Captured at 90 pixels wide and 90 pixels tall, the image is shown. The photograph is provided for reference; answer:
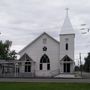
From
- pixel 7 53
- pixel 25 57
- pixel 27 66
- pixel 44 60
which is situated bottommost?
pixel 27 66

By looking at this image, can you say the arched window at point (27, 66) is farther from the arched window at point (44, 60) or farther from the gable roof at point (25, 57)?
the arched window at point (44, 60)

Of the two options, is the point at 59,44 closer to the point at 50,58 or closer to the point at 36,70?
the point at 50,58

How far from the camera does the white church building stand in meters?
56.2

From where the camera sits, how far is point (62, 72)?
55.0m

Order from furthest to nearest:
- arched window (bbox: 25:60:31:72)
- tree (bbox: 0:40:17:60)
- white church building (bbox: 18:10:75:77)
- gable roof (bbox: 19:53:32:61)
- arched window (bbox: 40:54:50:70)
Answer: tree (bbox: 0:40:17:60) → gable roof (bbox: 19:53:32:61) → arched window (bbox: 25:60:31:72) → arched window (bbox: 40:54:50:70) → white church building (bbox: 18:10:75:77)

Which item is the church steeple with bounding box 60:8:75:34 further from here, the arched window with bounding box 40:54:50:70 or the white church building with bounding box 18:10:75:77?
the arched window with bounding box 40:54:50:70

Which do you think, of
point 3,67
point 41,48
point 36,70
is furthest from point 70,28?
point 3,67

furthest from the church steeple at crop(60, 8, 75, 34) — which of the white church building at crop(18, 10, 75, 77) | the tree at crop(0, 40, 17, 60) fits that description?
the tree at crop(0, 40, 17, 60)

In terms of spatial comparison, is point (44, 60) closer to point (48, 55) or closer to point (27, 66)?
point (48, 55)

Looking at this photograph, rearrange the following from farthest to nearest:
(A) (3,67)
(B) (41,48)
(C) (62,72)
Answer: (A) (3,67), (B) (41,48), (C) (62,72)

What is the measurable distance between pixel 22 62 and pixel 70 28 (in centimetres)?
1186

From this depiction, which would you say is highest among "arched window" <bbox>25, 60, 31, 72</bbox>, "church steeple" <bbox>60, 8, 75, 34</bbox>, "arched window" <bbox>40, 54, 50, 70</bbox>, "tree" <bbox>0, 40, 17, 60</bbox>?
"church steeple" <bbox>60, 8, 75, 34</bbox>

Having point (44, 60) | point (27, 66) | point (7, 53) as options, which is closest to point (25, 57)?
point (27, 66)

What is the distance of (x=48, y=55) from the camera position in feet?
189
